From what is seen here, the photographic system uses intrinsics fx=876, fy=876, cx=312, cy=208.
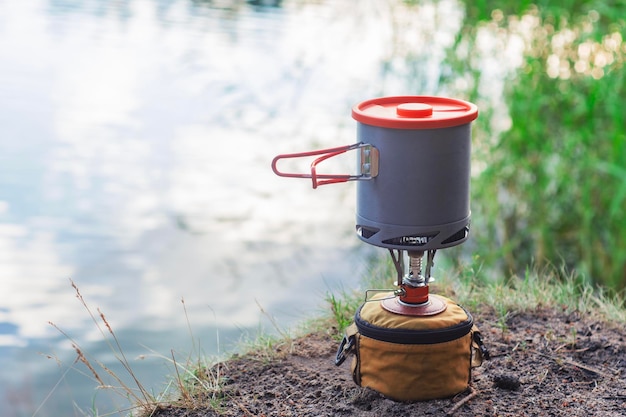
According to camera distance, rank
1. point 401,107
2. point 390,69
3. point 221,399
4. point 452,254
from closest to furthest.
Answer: point 401,107 < point 221,399 < point 452,254 < point 390,69

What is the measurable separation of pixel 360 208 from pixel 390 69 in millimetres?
3125

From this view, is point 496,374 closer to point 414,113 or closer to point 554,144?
point 414,113

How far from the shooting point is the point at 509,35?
16.1 ft

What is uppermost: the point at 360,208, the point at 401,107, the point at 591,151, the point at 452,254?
the point at 401,107

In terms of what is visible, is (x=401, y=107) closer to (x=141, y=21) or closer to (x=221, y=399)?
(x=221, y=399)

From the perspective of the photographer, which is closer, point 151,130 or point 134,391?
point 134,391

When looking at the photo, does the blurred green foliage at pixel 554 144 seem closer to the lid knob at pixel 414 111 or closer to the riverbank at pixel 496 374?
the riverbank at pixel 496 374

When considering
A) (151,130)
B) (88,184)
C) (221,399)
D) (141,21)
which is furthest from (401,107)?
(141,21)

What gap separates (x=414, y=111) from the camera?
7.39 feet

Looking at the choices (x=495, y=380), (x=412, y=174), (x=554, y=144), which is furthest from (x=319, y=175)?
(x=554, y=144)

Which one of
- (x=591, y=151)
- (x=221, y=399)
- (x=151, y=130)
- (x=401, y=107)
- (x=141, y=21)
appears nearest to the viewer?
(x=401, y=107)

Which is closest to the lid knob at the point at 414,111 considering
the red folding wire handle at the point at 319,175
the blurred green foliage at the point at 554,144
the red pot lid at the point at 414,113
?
the red pot lid at the point at 414,113

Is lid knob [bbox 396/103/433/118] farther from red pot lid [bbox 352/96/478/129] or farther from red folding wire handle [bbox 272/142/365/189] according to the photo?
red folding wire handle [bbox 272/142/365/189]

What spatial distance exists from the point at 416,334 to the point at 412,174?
1.44 ft
